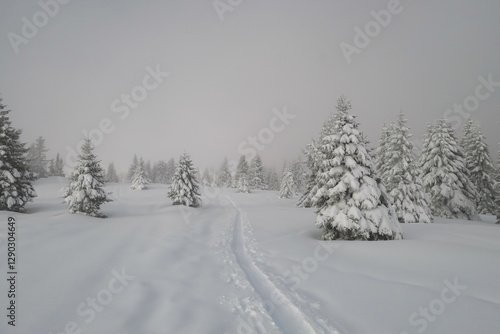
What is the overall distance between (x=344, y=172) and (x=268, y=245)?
20.7ft

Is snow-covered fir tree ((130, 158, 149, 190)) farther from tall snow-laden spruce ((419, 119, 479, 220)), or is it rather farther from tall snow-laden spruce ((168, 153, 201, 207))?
tall snow-laden spruce ((419, 119, 479, 220))

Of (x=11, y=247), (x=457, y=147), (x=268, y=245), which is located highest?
(x=457, y=147)

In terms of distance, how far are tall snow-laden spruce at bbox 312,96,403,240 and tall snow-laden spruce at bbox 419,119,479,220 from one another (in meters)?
17.5

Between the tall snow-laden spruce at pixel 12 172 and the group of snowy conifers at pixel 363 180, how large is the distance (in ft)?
0.19

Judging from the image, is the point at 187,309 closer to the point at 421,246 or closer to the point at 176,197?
the point at 421,246

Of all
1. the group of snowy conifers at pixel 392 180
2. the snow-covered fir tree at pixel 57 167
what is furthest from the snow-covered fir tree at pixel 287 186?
the snow-covered fir tree at pixel 57 167

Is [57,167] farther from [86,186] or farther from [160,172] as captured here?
[86,186]

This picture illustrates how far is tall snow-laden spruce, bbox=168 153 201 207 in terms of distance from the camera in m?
30.4

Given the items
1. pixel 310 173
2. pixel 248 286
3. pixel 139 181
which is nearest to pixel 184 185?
pixel 310 173

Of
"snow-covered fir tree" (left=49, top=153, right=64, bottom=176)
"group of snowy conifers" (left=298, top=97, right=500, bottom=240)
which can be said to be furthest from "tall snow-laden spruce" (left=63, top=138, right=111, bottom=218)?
"snow-covered fir tree" (left=49, top=153, right=64, bottom=176)

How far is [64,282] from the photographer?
6.35m

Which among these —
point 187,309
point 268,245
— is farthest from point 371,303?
point 268,245

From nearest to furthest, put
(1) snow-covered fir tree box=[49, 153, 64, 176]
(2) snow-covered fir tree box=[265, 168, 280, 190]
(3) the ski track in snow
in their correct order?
(3) the ski track in snow → (1) snow-covered fir tree box=[49, 153, 64, 176] → (2) snow-covered fir tree box=[265, 168, 280, 190]

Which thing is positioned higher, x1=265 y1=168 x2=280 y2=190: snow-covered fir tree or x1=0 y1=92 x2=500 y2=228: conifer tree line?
x1=0 y1=92 x2=500 y2=228: conifer tree line
